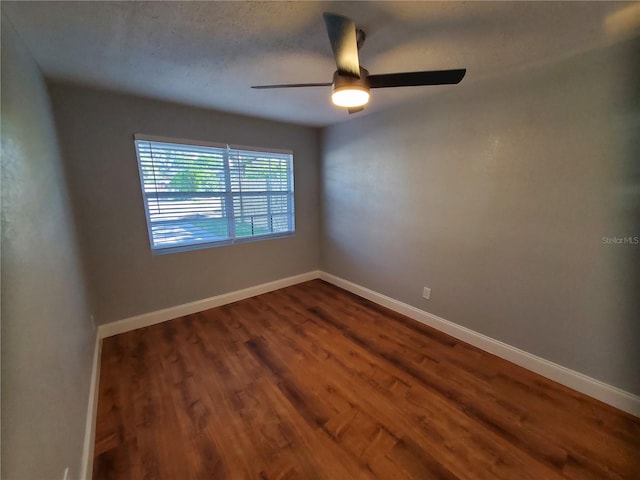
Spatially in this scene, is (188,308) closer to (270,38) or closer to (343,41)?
(270,38)

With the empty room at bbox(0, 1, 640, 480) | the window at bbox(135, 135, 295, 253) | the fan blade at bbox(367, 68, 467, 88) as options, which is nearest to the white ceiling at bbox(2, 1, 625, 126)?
the empty room at bbox(0, 1, 640, 480)

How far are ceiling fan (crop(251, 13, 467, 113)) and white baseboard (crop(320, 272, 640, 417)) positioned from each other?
6.96 feet

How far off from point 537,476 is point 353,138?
323 cm

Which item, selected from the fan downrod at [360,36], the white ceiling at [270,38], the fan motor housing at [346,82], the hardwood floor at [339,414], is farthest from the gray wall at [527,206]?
the fan motor housing at [346,82]

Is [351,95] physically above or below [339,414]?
above

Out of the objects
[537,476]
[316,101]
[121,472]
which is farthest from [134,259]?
[537,476]

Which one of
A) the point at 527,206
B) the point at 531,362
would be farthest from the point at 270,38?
the point at 531,362

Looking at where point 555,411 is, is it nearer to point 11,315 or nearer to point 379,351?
point 379,351

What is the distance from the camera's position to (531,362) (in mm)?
2059

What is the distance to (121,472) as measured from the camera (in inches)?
52.4

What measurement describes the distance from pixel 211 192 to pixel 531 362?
345 cm

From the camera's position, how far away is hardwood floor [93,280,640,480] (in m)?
1.36

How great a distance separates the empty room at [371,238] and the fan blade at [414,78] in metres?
0.01

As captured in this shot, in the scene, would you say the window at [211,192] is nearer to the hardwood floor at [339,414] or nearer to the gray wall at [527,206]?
the hardwood floor at [339,414]
